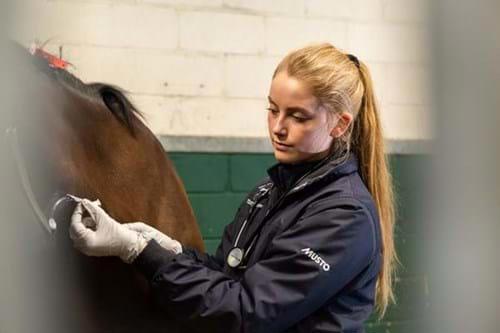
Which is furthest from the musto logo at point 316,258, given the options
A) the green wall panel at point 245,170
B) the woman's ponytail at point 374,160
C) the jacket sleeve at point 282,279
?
the green wall panel at point 245,170

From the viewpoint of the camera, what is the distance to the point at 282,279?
1.38 m

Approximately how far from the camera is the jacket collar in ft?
4.86

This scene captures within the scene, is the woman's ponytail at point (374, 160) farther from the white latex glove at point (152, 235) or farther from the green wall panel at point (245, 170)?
the green wall panel at point (245, 170)

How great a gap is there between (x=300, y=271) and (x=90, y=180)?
22.2 inches

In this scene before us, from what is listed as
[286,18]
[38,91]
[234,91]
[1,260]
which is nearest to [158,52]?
[234,91]

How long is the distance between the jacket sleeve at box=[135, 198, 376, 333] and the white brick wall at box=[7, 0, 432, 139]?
52.9 inches

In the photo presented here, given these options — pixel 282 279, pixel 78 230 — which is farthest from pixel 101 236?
pixel 282 279

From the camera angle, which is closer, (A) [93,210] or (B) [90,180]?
(A) [93,210]

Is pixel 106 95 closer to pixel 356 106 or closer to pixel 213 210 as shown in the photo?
pixel 356 106

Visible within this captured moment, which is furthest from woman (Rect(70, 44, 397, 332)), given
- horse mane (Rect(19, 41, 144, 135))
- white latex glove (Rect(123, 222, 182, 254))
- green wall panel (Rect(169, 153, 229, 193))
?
green wall panel (Rect(169, 153, 229, 193))

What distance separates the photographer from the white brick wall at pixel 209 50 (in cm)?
295

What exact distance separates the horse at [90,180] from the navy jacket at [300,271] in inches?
7.9

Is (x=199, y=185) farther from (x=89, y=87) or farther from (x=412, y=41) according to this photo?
(x=412, y=41)

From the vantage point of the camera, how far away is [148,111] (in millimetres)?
3057
